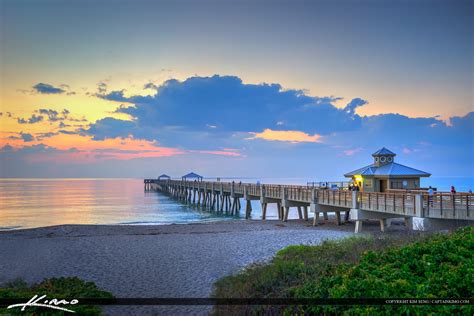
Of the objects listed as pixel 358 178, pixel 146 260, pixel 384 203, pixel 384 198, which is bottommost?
pixel 146 260

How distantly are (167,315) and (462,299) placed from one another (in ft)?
19.4

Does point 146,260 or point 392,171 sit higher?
point 392,171

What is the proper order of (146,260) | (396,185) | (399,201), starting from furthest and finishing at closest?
1. (396,185)
2. (399,201)
3. (146,260)

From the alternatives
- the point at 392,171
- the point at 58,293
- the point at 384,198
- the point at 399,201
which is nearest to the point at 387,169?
the point at 392,171

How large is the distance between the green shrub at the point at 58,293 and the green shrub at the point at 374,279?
8.76 feet

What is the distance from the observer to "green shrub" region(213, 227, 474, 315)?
215 inches

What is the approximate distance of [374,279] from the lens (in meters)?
6.00

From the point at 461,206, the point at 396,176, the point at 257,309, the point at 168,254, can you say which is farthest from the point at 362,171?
the point at 257,309

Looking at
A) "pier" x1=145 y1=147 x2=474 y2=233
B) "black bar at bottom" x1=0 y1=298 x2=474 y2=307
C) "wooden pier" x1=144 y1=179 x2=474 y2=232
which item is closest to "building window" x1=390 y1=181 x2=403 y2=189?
"pier" x1=145 y1=147 x2=474 y2=233

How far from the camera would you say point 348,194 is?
858 inches

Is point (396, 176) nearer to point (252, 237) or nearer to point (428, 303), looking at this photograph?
point (252, 237)

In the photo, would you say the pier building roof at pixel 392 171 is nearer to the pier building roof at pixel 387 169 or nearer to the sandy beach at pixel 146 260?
the pier building roof at pixel 387 169

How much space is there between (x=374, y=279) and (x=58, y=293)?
6.47 meters

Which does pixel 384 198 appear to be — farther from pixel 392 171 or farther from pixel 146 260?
pixel 146 260
